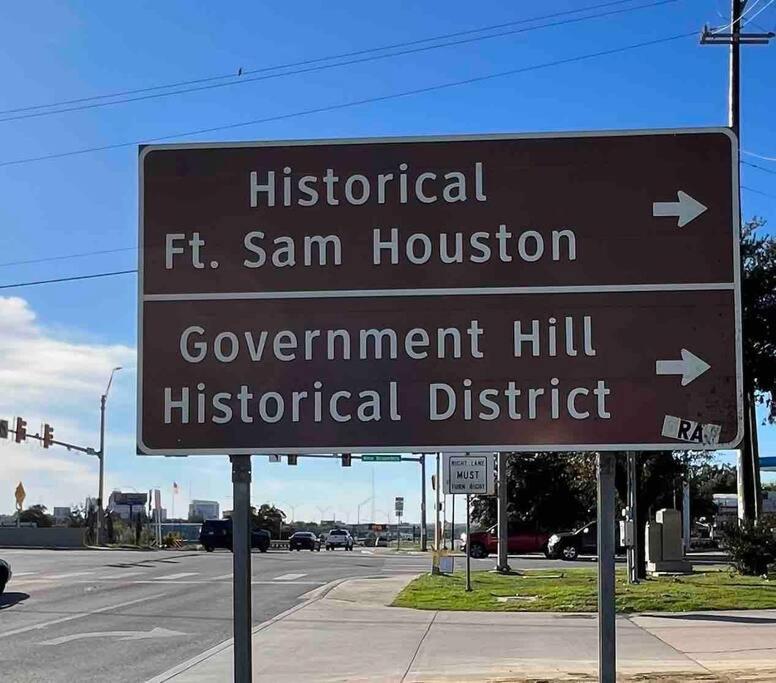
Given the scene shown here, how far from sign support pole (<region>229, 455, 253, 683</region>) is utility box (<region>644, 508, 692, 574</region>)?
21.7m

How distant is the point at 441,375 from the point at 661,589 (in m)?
15.5

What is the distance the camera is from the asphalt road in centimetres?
1202

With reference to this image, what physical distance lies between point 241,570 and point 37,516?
80.8 metres

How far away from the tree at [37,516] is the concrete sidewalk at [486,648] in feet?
211

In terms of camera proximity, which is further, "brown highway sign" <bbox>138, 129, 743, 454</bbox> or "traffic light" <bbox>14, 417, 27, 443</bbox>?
"traffic light" <bbox>14, 417, 27, 443</bbox>

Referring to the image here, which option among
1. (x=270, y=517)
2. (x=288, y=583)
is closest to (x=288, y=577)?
(x=288, y=583)

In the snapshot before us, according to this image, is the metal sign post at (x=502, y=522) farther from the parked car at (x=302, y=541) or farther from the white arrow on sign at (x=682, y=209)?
the parked car at (x=302, y=541)

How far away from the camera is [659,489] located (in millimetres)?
27453

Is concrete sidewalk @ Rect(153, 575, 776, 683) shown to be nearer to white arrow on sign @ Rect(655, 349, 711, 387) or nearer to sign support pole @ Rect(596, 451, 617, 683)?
sign support pole @ Rect(596, 451, 617, 683)

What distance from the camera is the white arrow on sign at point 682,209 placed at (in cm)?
500

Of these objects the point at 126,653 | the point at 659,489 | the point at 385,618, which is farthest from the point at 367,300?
the point at 659,489

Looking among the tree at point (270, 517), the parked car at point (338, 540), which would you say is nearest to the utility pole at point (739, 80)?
the parked car at point (338, 540)

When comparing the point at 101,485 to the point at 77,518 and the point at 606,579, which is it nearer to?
the point at 77,518

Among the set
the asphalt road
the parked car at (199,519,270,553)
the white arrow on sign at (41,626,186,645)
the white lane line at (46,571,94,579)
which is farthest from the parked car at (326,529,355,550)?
the white arrow on sign at (41,626,186,645)
